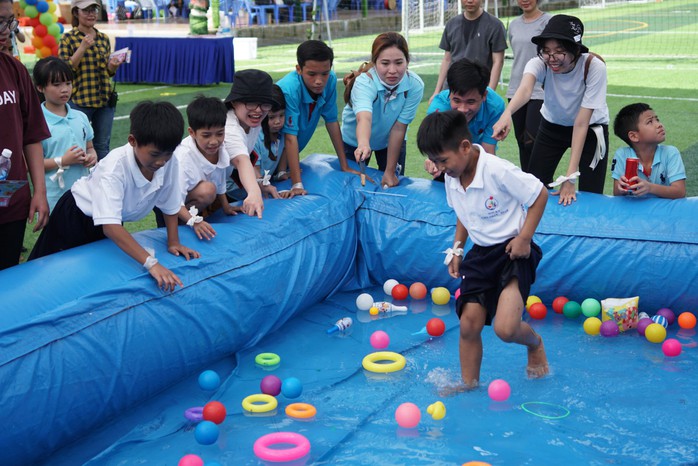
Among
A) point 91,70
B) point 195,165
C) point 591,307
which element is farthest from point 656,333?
point 91,70

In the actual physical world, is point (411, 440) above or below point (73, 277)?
below

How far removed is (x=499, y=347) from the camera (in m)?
4.07

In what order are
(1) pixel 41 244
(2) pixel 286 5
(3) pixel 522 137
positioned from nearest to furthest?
(1) pixel 41 244
(3) pixel 522 137
(2) pixel 286 5

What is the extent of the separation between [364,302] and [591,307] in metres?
1.23

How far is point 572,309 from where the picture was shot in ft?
14.5

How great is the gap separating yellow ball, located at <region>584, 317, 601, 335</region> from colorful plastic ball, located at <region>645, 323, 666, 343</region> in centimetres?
25

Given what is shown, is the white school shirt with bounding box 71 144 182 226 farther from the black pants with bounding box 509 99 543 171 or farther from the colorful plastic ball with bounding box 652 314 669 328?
the black pants with bounding box 509 99 543 171

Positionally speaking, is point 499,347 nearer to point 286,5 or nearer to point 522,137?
point 522,137

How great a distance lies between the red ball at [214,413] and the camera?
329 centimetres

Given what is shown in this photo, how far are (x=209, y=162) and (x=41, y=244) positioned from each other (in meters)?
0.90

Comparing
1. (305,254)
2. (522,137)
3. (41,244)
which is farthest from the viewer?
(522,137)

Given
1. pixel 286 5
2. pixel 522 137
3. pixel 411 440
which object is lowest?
pixel 411 440

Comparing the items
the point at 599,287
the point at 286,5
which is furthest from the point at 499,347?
the point at 286,5

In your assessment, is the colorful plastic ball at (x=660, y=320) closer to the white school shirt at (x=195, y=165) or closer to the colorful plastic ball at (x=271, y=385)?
the colorful plastic ball at (x=271, y=385)
